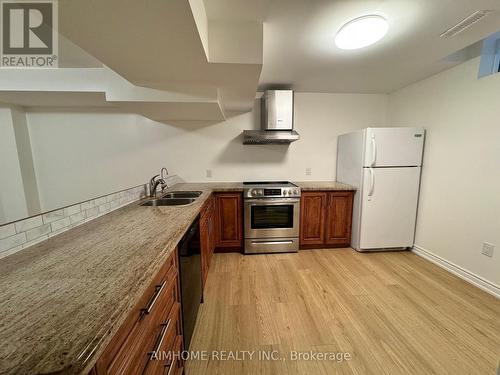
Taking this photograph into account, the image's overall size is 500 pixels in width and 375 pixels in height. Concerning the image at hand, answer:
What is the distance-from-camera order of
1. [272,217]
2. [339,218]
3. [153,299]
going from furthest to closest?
[339,218]
[272,217]
[153,299]

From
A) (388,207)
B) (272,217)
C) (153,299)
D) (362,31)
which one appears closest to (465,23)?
(362,31)

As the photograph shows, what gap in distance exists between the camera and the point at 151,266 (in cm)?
76

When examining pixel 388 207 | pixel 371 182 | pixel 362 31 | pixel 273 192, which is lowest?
pixel 388 207

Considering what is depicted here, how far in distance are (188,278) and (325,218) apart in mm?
2171

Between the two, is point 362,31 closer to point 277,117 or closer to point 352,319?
point 277,117

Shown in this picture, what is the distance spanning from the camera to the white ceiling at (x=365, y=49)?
1.39 m

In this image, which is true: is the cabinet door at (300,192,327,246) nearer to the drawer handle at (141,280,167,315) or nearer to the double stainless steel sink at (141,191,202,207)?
the double stainless steel sink at (141,191,202,207)

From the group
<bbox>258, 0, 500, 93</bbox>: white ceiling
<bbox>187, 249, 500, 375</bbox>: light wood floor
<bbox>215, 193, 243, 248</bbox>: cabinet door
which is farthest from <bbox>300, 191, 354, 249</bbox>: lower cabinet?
<bbox>258, 0, 500, 93</bbox>: white ceiling

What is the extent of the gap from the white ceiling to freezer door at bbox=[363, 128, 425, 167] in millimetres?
706

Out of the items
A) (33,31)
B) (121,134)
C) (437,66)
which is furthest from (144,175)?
(437,66)

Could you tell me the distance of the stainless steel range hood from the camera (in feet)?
9.29

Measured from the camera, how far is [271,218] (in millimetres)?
2818

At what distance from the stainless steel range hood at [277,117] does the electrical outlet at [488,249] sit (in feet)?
7.42

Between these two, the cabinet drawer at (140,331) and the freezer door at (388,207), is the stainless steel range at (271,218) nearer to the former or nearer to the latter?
the freezer door at (388,207)
